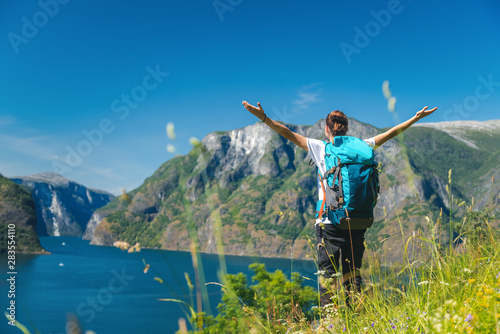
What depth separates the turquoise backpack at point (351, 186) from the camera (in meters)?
2.77

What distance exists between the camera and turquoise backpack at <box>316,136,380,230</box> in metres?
2.77

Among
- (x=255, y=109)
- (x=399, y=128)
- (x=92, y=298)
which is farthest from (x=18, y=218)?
(x=399, y=128)

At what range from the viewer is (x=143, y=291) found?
327ft

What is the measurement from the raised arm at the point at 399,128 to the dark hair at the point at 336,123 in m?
0.40

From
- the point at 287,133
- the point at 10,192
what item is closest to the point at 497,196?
the point at 287,133

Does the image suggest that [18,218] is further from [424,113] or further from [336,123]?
[424,113]

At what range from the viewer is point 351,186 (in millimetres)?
2789

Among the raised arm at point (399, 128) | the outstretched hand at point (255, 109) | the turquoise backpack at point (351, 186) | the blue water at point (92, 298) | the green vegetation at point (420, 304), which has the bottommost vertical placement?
the blue water at point (92, 298)

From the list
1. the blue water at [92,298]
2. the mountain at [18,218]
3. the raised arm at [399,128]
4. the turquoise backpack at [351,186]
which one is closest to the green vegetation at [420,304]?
the turquoise backpack at [351,186]

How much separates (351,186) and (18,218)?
618ft

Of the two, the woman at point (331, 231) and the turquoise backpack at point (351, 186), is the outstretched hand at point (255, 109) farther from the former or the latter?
the turquoise backpack at point (351, 186)

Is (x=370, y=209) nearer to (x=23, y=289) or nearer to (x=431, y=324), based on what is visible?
(x=431, y=324)

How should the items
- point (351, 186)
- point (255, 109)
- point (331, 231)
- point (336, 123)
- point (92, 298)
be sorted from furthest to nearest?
point (92, 298) → point (336, 123) → point (255, 109) → point (331, 231) → point (351, 186)

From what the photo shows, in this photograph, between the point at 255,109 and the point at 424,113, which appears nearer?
the point at 255,109
